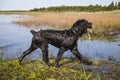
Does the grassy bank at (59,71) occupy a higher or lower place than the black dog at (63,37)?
lower

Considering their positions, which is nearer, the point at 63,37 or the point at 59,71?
the point at 59,71

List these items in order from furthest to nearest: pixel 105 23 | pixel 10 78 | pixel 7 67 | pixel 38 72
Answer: pixel 105 23, pixel 7 67, pixel 38 72, pixel 10 78

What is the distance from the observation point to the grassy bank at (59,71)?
7.54 metres

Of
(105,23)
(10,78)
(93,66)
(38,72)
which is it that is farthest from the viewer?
(105,23)

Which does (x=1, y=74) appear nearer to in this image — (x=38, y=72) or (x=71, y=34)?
(x=38, y=72)

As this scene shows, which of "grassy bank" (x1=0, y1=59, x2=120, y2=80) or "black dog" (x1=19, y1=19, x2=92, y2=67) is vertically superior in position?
"black dog" (x1=19, y1=19, x2=92, y2=67)

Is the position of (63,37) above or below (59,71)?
above

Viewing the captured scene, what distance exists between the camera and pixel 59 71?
8.28 meters

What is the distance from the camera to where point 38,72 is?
311 inches

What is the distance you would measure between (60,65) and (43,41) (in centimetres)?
105

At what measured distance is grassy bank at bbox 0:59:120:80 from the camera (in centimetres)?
754

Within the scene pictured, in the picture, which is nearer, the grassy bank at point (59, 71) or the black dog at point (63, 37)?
the grassy bank at point (59, 71)

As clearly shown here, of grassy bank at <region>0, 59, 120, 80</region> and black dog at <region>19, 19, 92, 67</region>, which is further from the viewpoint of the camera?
black dog at <region>19, 19, 92, 67</region>

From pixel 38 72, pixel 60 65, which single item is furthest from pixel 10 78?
pixel 60 65
